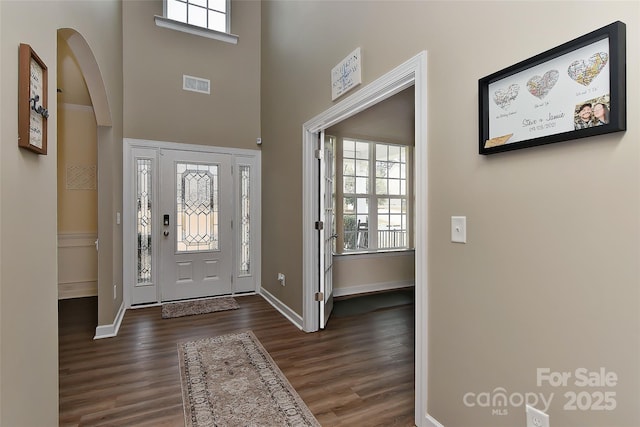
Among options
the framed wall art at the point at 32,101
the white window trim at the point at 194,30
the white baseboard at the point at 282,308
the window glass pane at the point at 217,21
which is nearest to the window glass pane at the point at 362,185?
the white baseboard at the point at 282,308

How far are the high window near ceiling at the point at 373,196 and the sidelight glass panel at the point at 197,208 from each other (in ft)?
5.74

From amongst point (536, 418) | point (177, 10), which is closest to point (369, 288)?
point (536, 418)

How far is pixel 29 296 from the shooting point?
1302 mm

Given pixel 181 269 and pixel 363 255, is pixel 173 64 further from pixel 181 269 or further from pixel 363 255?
pixel 363 255

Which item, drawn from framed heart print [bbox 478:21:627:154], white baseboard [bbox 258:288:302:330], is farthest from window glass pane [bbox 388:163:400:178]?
framed heart print [bbox 478:21:627:154]

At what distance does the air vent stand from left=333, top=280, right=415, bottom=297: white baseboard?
129 inches

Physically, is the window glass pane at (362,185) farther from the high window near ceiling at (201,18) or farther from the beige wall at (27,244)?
the beige wall at (27,244)

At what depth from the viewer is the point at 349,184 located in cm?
488

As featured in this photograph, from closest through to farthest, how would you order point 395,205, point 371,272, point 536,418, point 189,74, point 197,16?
point 536,418 → point 189,74 → point 197,16 → point 371,272 → point 395,205

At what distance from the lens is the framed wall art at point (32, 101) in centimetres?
118

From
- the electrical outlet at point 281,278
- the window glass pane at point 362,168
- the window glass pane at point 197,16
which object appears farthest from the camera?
the window glass pane at point 362,168

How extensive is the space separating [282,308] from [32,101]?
10.3 feet

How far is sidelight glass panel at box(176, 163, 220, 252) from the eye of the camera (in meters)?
4.36

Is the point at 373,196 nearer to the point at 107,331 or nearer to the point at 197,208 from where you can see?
the point at 197,208
